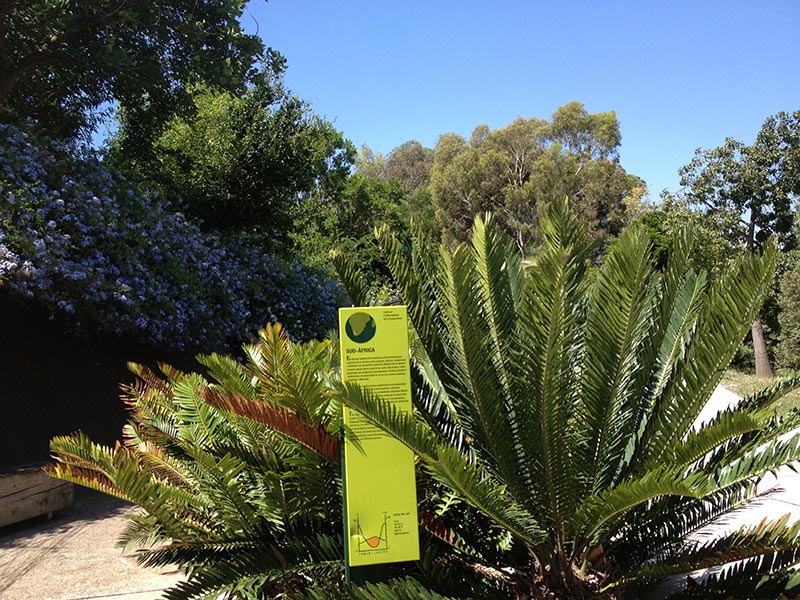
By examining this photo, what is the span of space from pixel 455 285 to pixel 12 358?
5850 millimetres

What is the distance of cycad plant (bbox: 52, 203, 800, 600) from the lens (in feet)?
8.30

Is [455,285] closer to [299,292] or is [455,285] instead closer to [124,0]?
[124,0]

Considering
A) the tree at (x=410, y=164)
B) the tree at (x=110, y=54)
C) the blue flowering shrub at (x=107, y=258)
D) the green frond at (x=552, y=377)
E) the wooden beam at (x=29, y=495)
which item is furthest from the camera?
the tree at (x=410, y=164)

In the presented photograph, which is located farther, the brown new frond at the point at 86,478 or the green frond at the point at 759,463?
the brown new frond at the point at 86,478

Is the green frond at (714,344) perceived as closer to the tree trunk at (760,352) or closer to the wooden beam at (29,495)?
the wooden beam at (29,495)

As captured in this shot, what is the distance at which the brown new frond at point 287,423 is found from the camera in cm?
268

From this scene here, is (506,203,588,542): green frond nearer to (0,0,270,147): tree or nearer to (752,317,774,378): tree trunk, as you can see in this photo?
(0,0,270,147): tree

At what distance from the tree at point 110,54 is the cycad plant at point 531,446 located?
21.3 ft

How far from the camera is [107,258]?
6.98 meters

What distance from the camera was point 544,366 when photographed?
100 inches

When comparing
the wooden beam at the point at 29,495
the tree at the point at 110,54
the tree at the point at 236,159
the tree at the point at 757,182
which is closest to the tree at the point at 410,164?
the tree at the point at 757,182

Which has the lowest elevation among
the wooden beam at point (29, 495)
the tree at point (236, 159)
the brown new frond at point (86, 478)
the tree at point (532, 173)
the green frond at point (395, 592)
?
the wooden beam at point (29, 495)

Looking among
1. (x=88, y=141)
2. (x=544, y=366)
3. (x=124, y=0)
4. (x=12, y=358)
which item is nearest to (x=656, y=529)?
(x=544, y=366)

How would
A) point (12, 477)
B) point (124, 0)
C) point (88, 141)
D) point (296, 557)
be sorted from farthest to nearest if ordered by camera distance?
point (88, 141), point (124, 0), point (12, 477), point (296, 557)
